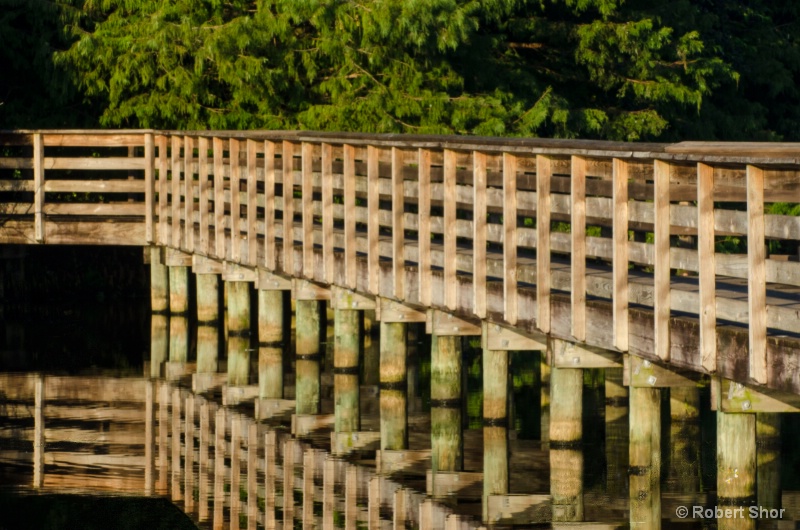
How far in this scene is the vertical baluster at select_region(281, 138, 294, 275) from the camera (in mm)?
19453

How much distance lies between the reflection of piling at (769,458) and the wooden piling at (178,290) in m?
11.4

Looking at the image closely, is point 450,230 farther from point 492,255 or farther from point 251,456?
point 251,456

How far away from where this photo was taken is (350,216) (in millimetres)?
17672

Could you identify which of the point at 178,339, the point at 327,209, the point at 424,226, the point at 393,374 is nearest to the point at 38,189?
the point at 178,339

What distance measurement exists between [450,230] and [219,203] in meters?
7.21

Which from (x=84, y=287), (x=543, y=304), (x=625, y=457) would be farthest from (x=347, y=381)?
(x=84, y=287)

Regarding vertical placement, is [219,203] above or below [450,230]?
above

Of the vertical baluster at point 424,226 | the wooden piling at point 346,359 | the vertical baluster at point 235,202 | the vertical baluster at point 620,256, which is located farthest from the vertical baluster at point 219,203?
the vertical baluster at point 620,256

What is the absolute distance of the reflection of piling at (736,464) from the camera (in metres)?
11.5

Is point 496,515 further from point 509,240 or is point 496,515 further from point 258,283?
point 258,283

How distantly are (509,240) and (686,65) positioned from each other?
15.8 m

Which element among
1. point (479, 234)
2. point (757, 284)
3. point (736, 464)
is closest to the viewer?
point (757, 284)

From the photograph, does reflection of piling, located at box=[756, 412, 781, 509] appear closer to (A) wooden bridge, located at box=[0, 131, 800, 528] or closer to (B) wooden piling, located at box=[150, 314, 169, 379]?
(A) wooden bridge, located at box=[0, 131, 800, 528]

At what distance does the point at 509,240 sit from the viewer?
14.1 metres
